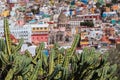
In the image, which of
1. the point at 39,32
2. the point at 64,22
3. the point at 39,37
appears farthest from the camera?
the point at 64,22

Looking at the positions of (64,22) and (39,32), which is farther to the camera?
(64,22)

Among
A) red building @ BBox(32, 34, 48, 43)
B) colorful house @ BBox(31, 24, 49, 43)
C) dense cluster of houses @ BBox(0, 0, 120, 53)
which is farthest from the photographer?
colorful house @ BBox(31, 24, 49, 43)

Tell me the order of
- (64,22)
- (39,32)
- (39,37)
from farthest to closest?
1. (64,22)
2. (39,32)
3. (39,37)

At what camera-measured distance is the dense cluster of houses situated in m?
40.6

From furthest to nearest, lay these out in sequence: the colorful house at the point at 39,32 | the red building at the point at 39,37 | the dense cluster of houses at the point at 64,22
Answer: the colorful house at the point at 39,32 → the red building at the point at 39,37 → the dense cluster of houses at the point at 64,22

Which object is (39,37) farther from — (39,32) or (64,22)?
(64,22)

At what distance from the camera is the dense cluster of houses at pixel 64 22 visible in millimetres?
40600

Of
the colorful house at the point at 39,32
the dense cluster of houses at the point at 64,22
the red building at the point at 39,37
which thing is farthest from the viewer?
the colorful house at the point at 39,32

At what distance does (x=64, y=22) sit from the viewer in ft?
161

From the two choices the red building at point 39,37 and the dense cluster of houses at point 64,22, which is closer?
the dense cluster of houses at point 64,22

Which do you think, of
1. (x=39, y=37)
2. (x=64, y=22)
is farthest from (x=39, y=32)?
(x=64, y=22)

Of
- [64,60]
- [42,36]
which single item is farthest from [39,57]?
[42,36]

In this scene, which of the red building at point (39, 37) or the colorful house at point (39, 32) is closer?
the red building at point (39, 37)

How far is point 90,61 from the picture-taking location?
5.69 meters
